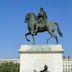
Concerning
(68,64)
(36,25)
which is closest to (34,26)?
(36,25)

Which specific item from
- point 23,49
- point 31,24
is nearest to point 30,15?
point 31,24

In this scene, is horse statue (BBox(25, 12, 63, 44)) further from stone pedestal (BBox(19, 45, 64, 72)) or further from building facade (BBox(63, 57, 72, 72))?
building facade (BBox(63, 57, 72, 72))

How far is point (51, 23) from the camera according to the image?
2617 cm

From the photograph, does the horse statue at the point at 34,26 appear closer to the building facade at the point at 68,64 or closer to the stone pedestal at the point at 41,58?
the stone pedestal at the point at 41,58

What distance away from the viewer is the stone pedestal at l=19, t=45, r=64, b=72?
25.1 meters

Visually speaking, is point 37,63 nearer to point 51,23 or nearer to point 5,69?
point 51,23

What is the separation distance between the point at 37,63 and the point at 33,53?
2.30ft

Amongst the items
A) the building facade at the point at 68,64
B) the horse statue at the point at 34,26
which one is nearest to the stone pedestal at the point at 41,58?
the horse statue at the point at 34,26

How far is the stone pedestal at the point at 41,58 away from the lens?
25.1 m

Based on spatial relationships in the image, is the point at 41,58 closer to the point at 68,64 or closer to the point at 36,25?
the point at 36,25

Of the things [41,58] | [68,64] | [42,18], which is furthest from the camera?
[68,64]

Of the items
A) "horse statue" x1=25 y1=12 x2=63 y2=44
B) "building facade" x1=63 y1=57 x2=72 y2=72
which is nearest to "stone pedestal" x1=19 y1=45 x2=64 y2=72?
"horse statue" x1=25 y1=12 x2=63 y2=44

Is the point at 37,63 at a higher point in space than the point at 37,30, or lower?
lower

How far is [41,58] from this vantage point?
2525 cm
